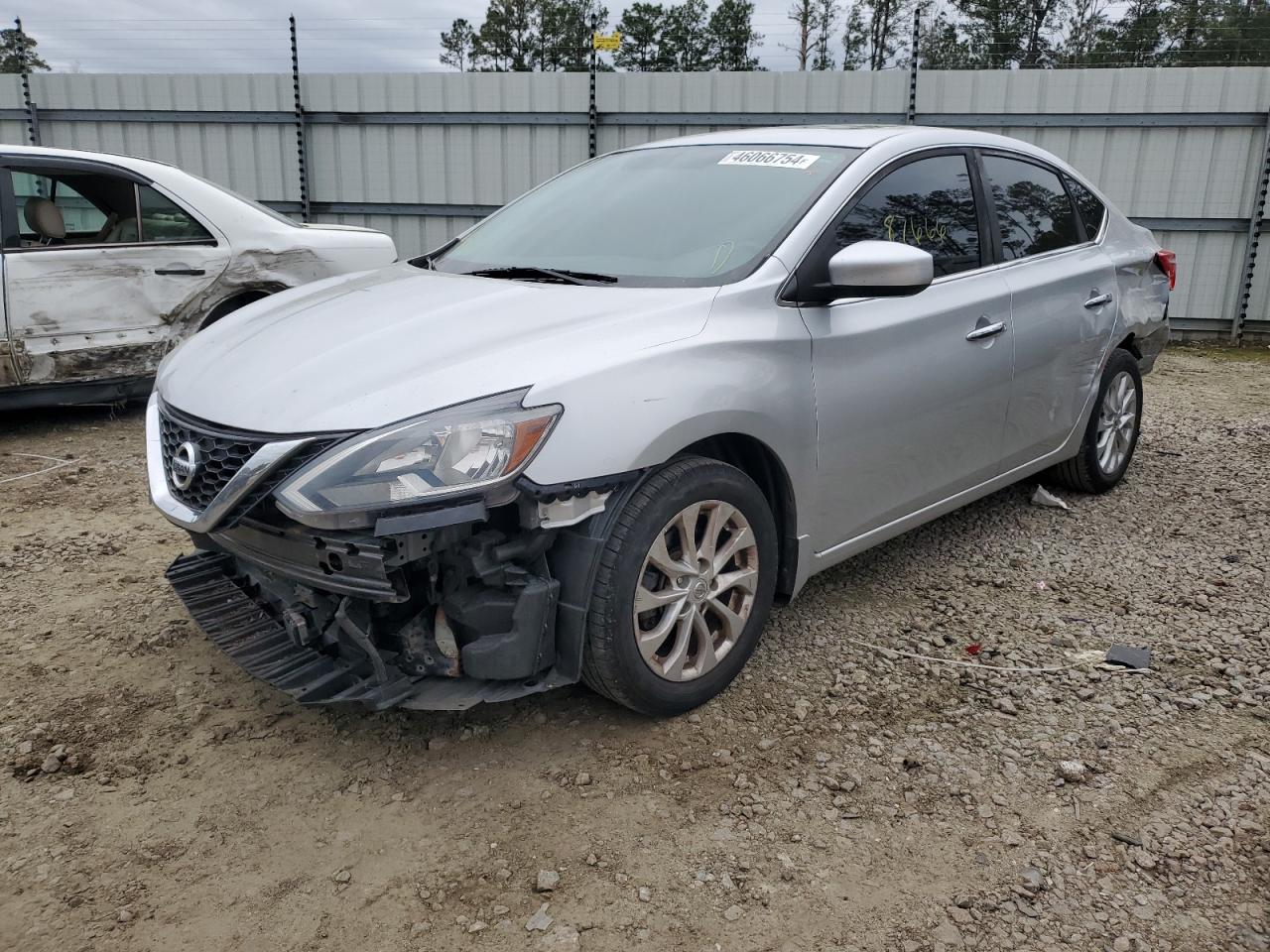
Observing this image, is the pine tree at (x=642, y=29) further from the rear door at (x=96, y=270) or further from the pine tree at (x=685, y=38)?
the rear door at (x=96, y=270)

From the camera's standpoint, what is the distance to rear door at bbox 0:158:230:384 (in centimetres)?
553

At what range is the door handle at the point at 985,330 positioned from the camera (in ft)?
12.0

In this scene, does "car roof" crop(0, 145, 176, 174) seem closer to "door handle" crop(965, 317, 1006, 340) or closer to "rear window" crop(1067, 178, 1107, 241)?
"door handle" crop(965, 317, 1006, 340)

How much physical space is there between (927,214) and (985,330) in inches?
18.4

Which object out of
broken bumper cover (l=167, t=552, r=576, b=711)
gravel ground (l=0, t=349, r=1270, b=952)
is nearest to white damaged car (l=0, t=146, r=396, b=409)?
gravel ground (l=0, t=349, r=1270, b=952)

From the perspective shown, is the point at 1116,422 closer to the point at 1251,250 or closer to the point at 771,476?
the point at 771,476

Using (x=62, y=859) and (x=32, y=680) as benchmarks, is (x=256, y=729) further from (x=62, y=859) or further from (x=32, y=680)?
(x=32, y=680)

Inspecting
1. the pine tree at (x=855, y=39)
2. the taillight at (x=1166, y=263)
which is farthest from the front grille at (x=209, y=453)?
the pine tree at (x=855, y=39)

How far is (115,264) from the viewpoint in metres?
5.79

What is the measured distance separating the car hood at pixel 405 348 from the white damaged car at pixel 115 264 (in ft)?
9.46

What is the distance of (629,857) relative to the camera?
239 cm

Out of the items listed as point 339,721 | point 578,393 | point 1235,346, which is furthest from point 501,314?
point 1235,346

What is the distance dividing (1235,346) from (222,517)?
10.3 meters

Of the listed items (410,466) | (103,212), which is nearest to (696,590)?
(410,466)
